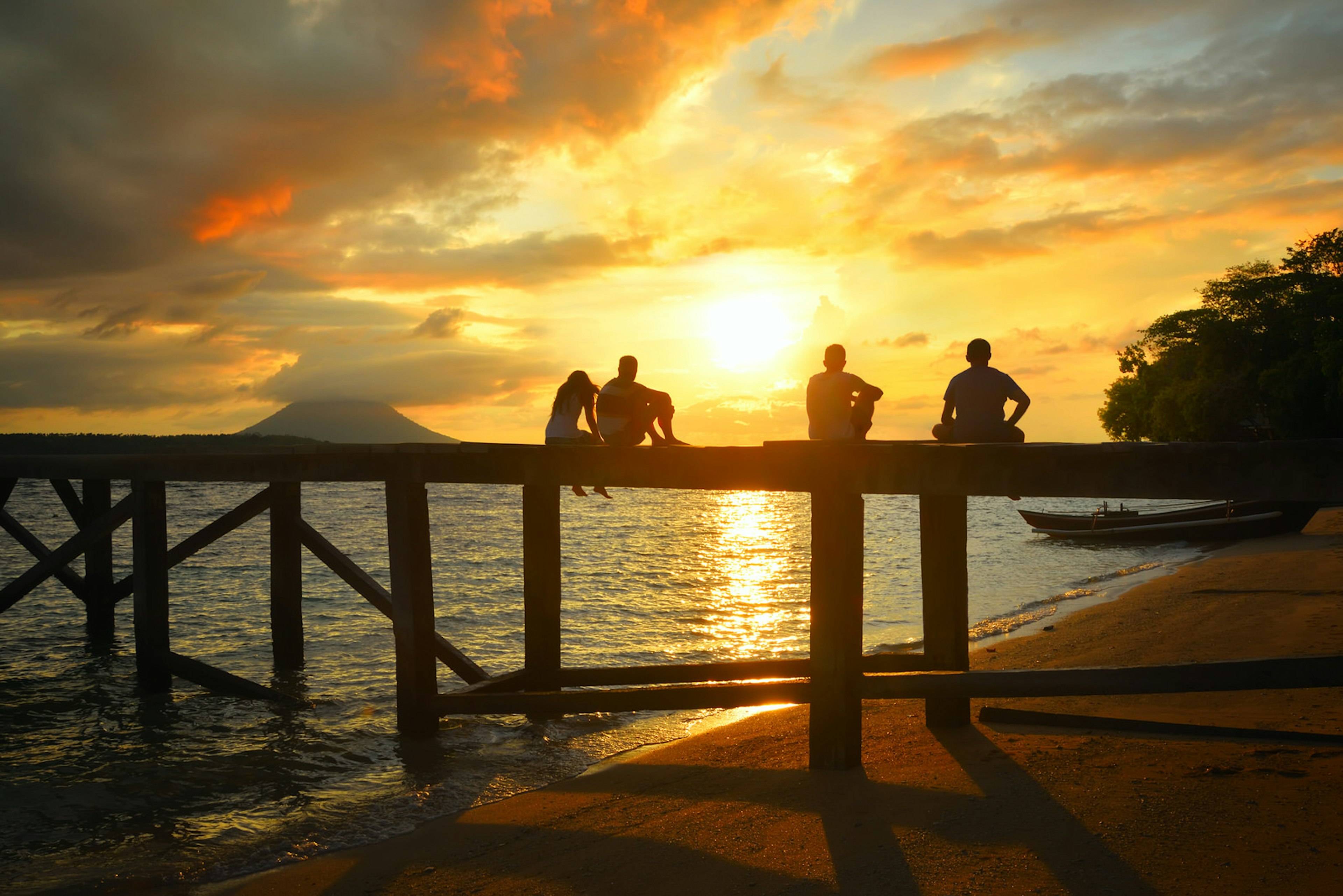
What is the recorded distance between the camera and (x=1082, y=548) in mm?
27125

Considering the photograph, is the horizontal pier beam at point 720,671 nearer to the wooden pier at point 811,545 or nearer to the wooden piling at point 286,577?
the wooden pier at point 811,545

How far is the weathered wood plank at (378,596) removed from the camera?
29.3 feet

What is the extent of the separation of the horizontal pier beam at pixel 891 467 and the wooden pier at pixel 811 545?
0.01m

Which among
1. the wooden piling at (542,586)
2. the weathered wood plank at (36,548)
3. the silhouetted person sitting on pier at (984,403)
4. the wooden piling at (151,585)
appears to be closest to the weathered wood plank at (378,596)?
the wooden piling at (542,586)

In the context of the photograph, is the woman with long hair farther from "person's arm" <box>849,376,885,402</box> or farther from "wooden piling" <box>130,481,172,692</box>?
"wooden piling" <box>130,481,172,692</box>

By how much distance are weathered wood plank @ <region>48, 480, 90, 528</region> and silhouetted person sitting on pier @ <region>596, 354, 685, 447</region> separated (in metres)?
10.9

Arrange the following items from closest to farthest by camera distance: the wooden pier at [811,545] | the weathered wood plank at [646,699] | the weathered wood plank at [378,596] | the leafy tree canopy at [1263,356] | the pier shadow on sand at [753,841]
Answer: the pier shadow on sand at [753,841] → the wooden pier at [811,545] → the weathered wood plank at [646,699] → the weathered wood plank at [378,596] → the leafy tree canopy at [1263,356]

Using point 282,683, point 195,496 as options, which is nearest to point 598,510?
point 195,496

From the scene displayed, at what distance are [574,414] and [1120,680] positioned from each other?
4.73m

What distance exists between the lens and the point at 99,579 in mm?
13773

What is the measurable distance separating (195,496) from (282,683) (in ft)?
206

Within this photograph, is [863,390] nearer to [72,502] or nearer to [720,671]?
[720,671]

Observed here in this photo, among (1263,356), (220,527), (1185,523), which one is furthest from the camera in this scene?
(1263,356)

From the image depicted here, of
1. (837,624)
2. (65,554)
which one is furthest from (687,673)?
(65,554)
